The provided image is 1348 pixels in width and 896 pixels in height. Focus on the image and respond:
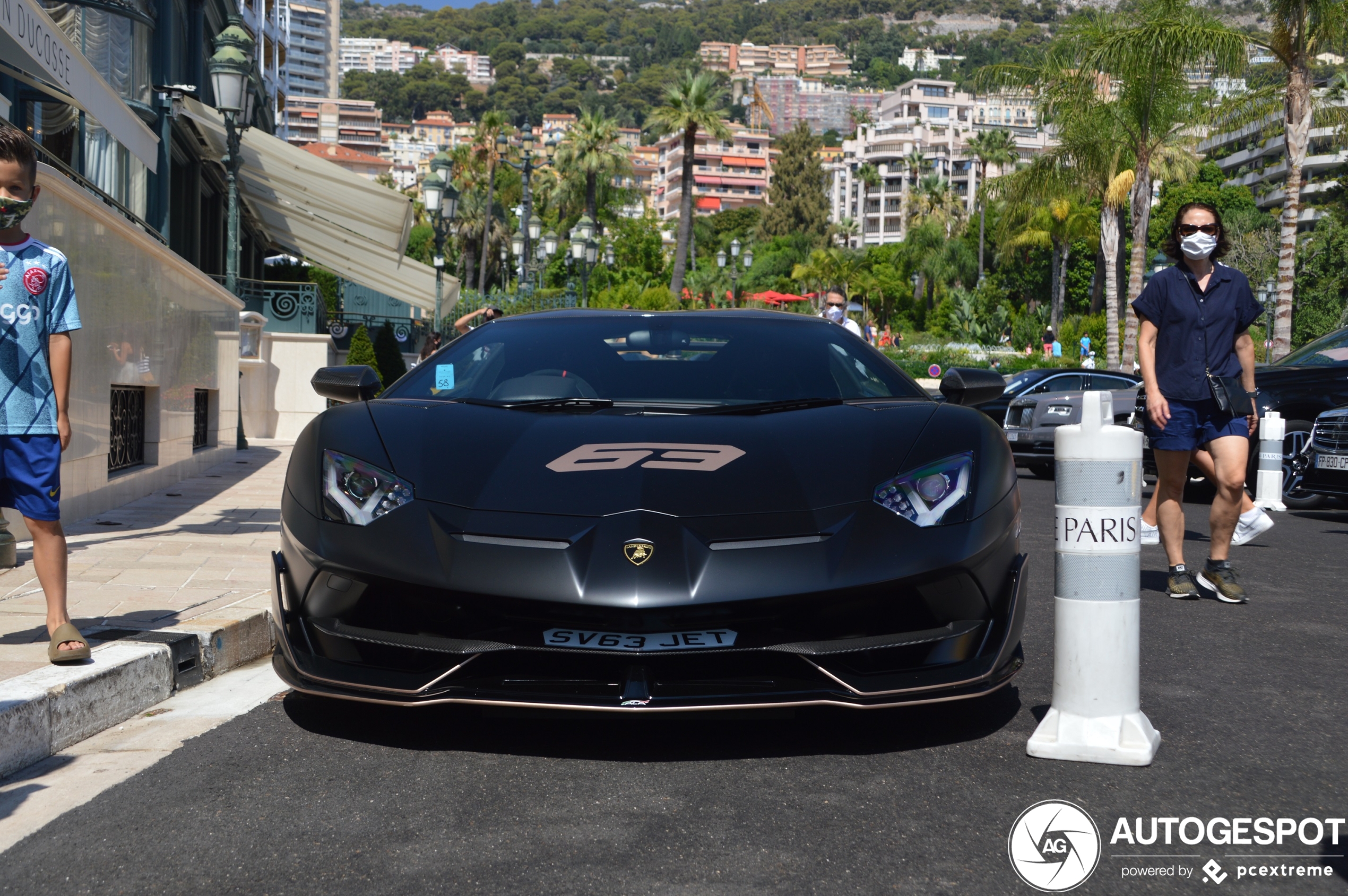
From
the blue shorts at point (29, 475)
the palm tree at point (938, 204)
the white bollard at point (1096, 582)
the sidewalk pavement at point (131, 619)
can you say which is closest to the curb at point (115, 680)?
the sidewalk pavement at point (131, 619)

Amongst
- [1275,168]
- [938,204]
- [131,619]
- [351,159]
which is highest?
[351,159]

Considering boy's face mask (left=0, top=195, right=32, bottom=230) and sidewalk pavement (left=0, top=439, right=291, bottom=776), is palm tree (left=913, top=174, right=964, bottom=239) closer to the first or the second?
sidewalk pavement (left=0, top=439, right=291, bottom=776)

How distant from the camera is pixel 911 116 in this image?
643 ft

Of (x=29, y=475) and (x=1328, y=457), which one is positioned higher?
(x=29, y=475)

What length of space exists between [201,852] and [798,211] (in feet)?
380

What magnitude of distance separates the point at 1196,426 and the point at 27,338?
482 centimetres

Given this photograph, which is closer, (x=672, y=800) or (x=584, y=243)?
(x=672, y=800)

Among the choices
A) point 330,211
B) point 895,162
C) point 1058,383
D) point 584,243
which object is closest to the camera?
point 1058,383

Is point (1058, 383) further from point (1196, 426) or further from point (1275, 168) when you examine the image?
point (1275, 168)

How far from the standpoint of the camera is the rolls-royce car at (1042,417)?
13.9 metres

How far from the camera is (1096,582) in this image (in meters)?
3.39

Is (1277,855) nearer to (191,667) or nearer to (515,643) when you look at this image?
(515,643)

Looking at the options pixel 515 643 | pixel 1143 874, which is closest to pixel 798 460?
pixel 515 643

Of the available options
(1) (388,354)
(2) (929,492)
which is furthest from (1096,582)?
Answer: (1) (388,354)
